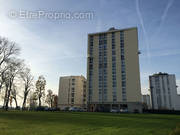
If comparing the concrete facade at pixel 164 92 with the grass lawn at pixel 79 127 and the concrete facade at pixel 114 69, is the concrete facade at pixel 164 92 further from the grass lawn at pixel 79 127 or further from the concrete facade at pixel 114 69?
the grass lawn at pixel 79 127

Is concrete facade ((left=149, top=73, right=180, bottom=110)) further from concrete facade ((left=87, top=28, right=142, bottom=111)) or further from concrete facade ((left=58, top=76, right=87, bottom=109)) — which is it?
concrete facade ((left=58, top=76, right=87, bottom=109))

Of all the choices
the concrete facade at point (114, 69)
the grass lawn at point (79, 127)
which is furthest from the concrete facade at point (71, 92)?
the grass lawn at point (79, 127)

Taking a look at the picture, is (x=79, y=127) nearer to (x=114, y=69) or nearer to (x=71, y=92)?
(x=114, y=69)

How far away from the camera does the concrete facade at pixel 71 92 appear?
11822 cm

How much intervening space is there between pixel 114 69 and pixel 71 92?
50.1m

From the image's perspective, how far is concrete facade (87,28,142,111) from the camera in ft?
252

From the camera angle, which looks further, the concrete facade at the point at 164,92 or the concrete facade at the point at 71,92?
the concrete facade at the point at 164,92

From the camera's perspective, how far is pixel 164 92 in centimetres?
12188

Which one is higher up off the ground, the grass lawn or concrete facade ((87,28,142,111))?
concrete facade ((87,28,142,111))

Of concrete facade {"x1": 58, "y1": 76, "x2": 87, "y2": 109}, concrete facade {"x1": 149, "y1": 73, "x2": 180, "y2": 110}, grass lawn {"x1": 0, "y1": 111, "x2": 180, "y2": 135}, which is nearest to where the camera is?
grass lawn {"x1": 0, "y1": 111, "x2": 180, "y2": 135}

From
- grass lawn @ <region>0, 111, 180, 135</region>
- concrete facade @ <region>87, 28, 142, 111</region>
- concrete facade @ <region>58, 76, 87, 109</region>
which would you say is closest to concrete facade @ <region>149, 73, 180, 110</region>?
concrete facade @ <region>87, 28, 142, 111</region>

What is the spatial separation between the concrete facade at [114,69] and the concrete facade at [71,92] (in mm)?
38145

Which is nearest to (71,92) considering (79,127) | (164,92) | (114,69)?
(114,69)

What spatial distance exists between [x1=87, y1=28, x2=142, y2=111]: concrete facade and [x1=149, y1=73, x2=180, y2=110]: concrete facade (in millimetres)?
50910
